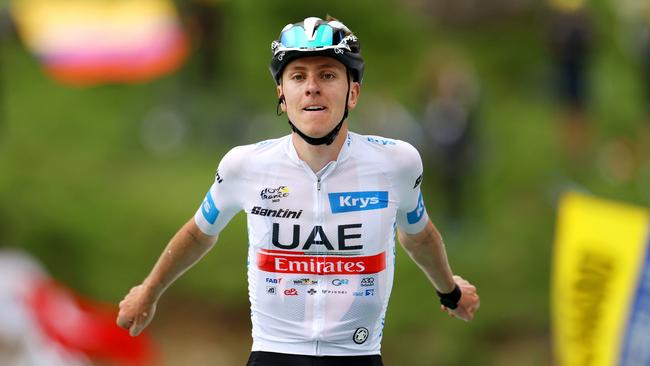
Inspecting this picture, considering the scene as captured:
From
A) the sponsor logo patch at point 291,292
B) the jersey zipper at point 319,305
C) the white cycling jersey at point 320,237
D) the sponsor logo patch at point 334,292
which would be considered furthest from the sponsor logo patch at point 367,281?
the sponsor logo patch at point 291,292

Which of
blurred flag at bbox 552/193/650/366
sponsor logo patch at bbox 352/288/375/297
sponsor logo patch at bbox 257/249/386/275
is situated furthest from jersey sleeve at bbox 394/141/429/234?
blurred flag at bbox 552/193/650/366

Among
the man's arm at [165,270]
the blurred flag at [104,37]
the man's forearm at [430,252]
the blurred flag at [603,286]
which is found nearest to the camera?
the man's arm at [165,270]

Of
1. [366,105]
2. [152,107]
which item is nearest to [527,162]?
[366,105]

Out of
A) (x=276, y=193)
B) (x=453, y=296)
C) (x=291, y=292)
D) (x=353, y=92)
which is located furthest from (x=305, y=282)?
(x=453, y=296)

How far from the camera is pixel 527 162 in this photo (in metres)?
25.7

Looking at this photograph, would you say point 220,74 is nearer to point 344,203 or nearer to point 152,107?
point 152,107

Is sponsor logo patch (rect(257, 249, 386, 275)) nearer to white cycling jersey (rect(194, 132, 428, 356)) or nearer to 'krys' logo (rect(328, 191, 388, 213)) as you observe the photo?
white cycling jersey (rect(194, 132, 428, 356))

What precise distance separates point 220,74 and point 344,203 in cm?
1941

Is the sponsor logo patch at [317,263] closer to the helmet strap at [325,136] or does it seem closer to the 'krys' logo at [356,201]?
the 'krys' logo at [356,201]

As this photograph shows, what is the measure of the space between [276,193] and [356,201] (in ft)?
1.52

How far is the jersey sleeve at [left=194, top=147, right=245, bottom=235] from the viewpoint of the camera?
7.71 metres

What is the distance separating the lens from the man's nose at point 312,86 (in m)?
7.33

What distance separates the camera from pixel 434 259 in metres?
8.23

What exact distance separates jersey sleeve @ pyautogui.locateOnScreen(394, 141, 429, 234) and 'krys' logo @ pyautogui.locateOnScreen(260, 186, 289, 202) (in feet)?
2.15
